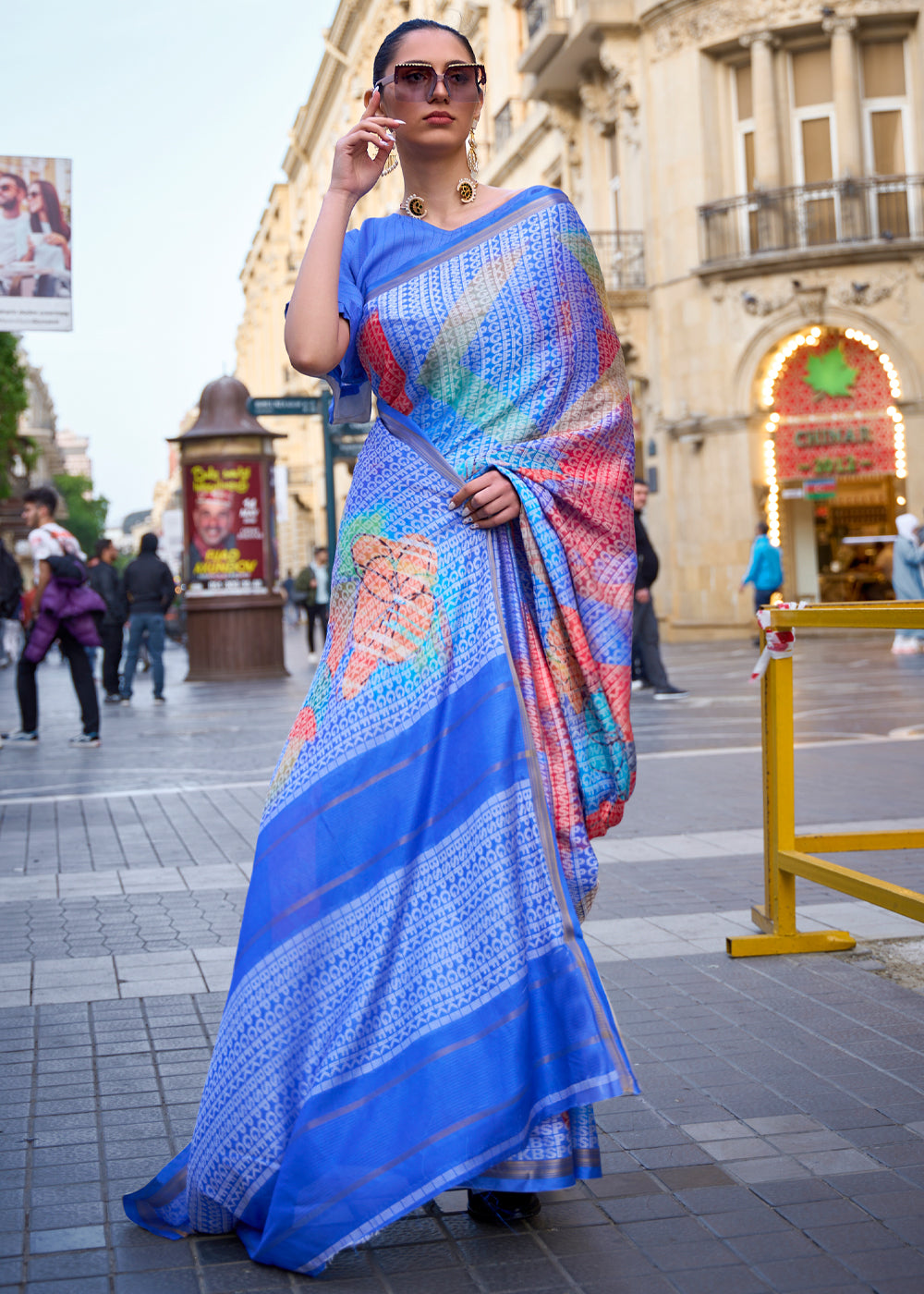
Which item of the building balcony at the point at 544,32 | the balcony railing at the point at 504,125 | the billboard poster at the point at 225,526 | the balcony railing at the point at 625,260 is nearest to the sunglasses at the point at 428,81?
the billboard poster at the point at 225,526

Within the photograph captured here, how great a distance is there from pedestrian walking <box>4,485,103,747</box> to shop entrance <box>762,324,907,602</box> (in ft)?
50.8

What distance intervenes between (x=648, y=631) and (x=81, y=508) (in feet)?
374

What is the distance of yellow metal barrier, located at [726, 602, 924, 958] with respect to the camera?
4.43 m

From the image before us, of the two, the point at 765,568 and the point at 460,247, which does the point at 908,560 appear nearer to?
the point at 765,568

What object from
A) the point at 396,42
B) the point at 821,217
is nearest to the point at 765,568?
the point at 821,217

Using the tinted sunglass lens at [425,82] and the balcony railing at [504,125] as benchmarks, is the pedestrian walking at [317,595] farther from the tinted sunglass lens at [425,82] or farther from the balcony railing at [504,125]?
the tinted sunglass lens at [425,82]

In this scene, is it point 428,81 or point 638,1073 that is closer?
point 428,81

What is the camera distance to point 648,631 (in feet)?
48.5

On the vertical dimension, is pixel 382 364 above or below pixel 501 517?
above

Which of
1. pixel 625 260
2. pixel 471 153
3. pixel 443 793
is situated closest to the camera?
pixel 443 793

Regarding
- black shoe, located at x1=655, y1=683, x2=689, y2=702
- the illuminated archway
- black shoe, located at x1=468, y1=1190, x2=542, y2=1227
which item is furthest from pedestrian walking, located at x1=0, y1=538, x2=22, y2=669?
the illuminated archway

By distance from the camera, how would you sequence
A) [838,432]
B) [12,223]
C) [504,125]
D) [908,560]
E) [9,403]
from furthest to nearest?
[504,125]
[9,403]
[838,432]
[908,560]
[12,223]

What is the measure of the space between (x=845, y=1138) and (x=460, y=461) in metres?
1.53

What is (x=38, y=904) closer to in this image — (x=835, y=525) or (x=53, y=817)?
(x=53, y=817)
